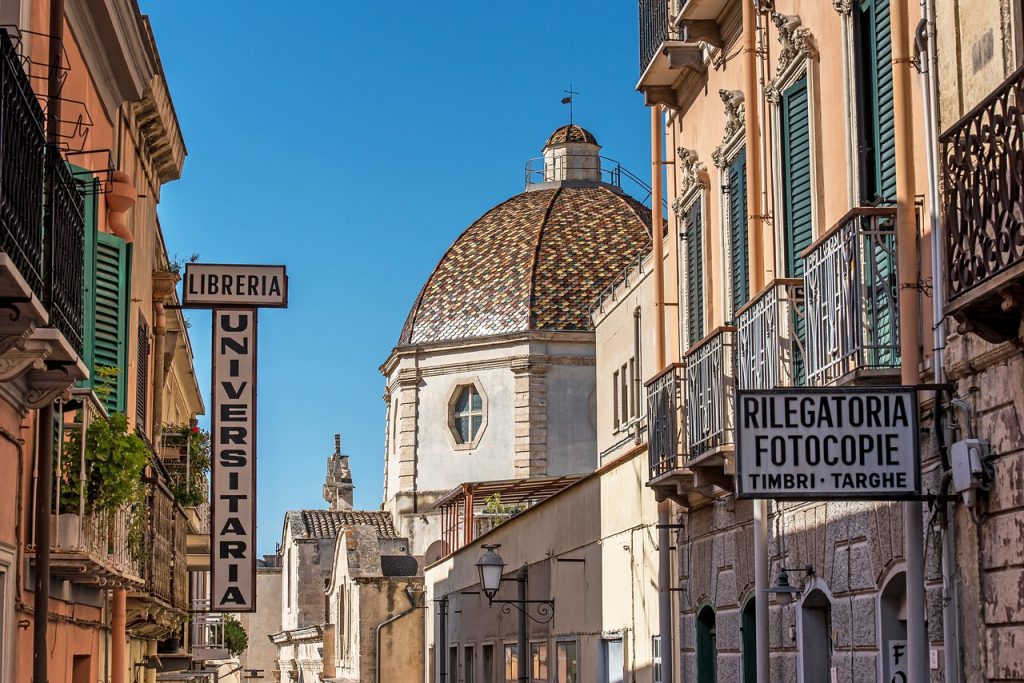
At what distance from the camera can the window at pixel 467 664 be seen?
29.1 metres

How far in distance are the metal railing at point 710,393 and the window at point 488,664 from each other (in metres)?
13.4

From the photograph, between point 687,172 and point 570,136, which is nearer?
point 687,172

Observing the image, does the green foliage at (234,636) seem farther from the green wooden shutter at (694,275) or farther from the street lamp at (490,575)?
the green wooden shutter at (694,275)

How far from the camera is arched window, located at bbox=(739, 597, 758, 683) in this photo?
43.6 ft

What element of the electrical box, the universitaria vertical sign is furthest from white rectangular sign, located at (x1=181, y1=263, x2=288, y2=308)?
the electrical box

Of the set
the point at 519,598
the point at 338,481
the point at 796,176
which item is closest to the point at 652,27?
the point at 796,176

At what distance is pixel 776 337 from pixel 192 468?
1221 centimetres

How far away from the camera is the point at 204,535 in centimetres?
2608

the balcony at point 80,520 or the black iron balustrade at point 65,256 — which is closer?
the black iron balustrade at point 65,256

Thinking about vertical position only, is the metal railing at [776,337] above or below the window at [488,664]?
above

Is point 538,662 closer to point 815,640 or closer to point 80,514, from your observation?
point 815,640

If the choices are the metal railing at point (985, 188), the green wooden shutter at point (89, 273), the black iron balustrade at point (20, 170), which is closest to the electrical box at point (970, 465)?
the metal railing at point (985, 188)

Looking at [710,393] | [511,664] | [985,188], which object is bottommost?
[511,664]

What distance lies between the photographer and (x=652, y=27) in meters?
16.5
